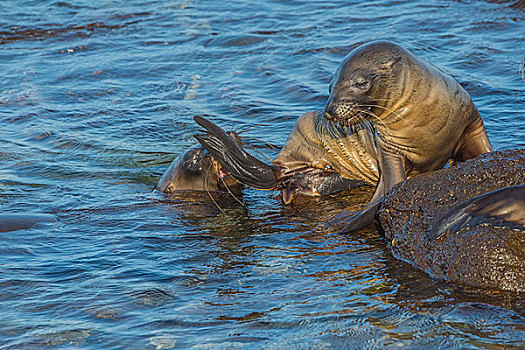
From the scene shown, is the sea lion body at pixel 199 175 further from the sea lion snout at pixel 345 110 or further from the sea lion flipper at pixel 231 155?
the sea lion snout at pixel 345 110

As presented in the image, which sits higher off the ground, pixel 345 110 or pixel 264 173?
pixel 345 110

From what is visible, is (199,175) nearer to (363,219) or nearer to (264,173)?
(264,173)

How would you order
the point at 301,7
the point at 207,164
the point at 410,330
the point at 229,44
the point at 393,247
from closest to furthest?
the point at 410,330, the point at 393,247, the point at 207,164, the point at 229,44, the point at 301,7

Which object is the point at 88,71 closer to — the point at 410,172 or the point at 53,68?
the point at 53,68

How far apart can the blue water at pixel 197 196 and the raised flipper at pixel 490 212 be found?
366 millimetres

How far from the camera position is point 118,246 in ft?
19.3

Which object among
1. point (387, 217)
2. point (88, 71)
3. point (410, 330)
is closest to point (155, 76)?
point (88, 71)

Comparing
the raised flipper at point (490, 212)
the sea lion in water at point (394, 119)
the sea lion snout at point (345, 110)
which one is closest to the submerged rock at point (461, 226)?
the raised flipper at point (490, 212)

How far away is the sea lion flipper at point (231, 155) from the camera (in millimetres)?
6586

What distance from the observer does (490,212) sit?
15.2ft

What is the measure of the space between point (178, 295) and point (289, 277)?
2.28 feet

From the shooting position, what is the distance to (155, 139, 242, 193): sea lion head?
23.6 feet

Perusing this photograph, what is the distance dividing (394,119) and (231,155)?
1.42 meters

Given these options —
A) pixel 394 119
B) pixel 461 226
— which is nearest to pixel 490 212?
pixel 461 226
